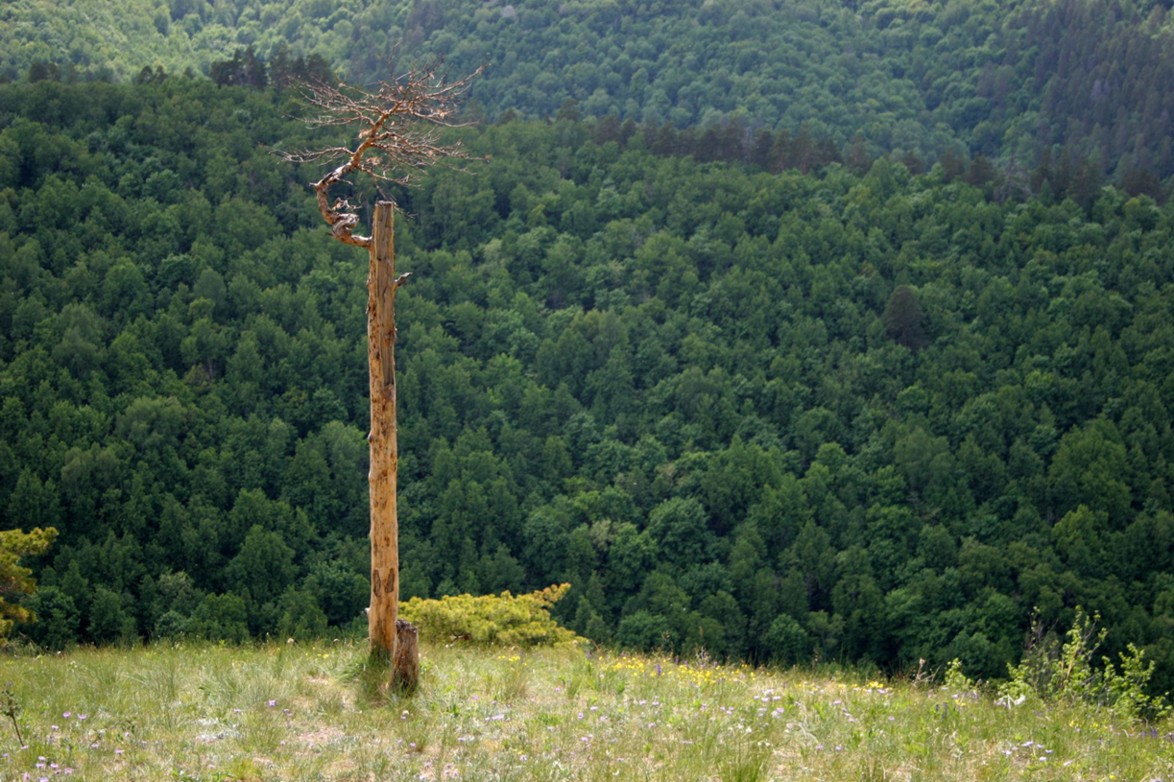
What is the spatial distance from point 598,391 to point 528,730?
174 ft

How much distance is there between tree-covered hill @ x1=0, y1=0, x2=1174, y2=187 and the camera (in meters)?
110

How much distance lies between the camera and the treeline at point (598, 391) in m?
44.4

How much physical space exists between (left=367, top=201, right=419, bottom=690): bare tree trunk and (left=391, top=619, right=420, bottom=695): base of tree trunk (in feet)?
0.74

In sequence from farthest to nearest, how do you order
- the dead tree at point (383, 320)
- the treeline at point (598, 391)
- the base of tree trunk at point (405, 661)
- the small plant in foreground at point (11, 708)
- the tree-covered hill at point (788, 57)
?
the tree-covered hill at point (788, 57)
the treeline at point (598, 391)
the dead tree at point (383, 320)
the base of tree trunk at point (405, 661)
the small plant in foreground at point (11, 708)

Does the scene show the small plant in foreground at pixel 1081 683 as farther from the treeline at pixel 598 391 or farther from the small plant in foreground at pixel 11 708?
the treeline at pixel 598 391

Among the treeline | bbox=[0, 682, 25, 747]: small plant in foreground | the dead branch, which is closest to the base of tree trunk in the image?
bbox=[0, 682, 25, 747]: small plant in foreground

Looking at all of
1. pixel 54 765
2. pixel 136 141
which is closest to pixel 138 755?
pixel 54 765

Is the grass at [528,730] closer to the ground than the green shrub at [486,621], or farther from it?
farther from it

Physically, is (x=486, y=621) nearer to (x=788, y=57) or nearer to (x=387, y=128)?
(x=387, y=128)

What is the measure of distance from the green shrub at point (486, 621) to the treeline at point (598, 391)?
1621cm

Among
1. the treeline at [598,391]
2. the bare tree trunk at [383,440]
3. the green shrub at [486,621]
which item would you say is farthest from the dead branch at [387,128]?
the treeline at [598,391]

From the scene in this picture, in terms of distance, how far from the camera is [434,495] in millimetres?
50844

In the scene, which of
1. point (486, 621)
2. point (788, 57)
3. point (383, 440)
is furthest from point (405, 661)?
point (788, 57)

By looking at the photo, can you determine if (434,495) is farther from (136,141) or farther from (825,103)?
(825,103)
